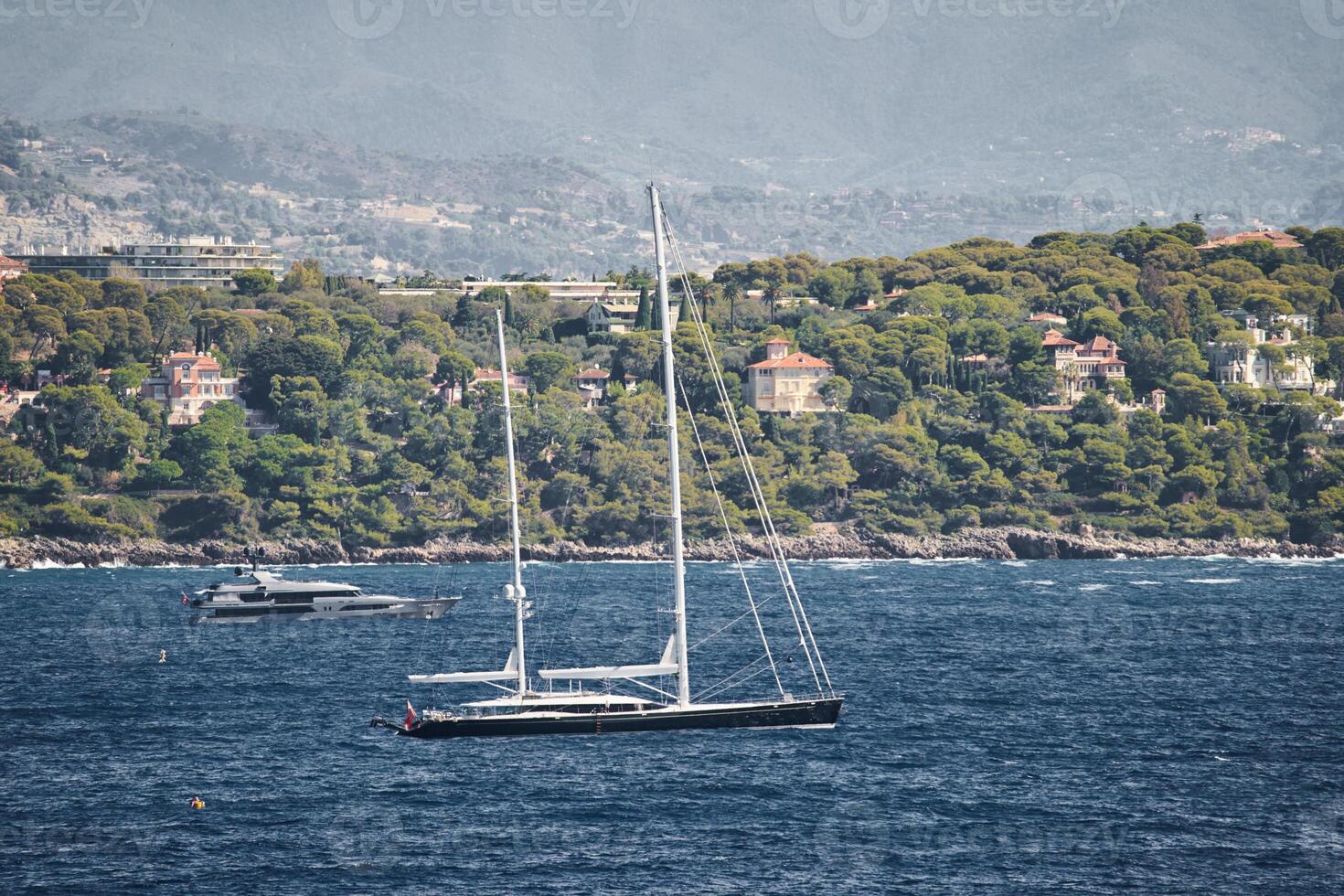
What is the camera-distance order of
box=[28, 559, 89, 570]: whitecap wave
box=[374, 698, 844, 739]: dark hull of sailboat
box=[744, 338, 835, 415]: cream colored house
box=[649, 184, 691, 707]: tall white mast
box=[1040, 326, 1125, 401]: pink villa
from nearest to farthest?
box=[649, 184, 691, 707]: tall white mast < box=[374, 698, 844, 739]: dark hull of sailboat < box=[28, 559, 89, 570]: whitecap wave < box=[744, 338, 835, 415]: cream colored house < box=[1040, 326, 1125, 401]: pink villa

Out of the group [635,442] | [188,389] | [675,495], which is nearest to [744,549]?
[635,442]

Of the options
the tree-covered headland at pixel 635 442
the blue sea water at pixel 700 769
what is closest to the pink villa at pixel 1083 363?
the tree-covered headland at pixel 635 442

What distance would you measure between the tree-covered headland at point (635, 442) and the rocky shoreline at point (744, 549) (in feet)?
6.82

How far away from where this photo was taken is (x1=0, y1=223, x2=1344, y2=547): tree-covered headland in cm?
16038

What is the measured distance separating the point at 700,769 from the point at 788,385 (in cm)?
12596

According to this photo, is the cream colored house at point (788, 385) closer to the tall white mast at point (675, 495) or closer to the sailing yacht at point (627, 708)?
the sailing yacht at point (627, 708)

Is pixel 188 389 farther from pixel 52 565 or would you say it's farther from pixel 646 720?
pixel 646 720

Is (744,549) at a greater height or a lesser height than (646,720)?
lesser

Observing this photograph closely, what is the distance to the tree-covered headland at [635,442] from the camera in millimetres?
160375

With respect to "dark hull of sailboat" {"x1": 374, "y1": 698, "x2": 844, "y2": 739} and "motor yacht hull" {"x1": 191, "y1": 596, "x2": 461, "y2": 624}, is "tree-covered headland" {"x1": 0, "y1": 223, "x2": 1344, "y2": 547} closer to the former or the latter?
"motor yacht hull" {"x1": 191, "y1": 596, "x2": 461, "y2": 624}

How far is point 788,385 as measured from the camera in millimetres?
186750

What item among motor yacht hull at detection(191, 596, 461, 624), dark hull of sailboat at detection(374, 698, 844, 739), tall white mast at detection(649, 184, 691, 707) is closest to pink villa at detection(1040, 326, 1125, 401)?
motor yacht hull at detection(191, 596, 461, 624)

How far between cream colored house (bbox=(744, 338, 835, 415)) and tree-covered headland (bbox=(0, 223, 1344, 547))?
3348 millimetres

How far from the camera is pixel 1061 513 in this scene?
541 ft
